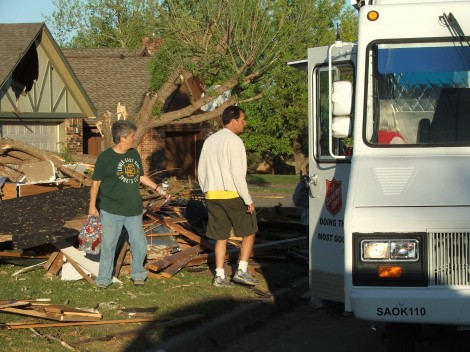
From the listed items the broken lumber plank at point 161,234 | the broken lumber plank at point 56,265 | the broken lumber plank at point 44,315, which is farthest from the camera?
the broken lumber plank at point 161,234

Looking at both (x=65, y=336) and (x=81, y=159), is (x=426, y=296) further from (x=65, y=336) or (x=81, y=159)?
(x=81, y=159)

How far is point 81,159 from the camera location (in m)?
15.3

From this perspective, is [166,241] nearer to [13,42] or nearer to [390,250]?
[390,250]

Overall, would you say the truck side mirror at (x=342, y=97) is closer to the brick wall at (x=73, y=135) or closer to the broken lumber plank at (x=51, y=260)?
the broken lumber plank at (x=51, y=260)

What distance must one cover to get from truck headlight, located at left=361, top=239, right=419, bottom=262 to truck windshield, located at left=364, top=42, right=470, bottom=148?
1204mm

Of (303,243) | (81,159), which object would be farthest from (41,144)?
(303,243)

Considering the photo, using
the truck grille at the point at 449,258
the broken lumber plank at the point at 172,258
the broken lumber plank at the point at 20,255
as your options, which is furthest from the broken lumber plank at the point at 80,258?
the truck grille at the point at 449,258

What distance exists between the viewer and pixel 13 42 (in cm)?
2353

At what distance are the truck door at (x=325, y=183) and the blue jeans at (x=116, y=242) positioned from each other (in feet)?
7.90

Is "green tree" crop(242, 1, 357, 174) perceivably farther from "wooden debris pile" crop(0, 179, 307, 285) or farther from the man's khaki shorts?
the man's khaki shorts

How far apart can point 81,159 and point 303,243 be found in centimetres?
447

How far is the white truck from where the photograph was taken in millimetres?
6016

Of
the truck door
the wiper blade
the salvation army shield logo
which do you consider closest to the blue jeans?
the truck door

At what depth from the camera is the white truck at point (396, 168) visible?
6016mm
